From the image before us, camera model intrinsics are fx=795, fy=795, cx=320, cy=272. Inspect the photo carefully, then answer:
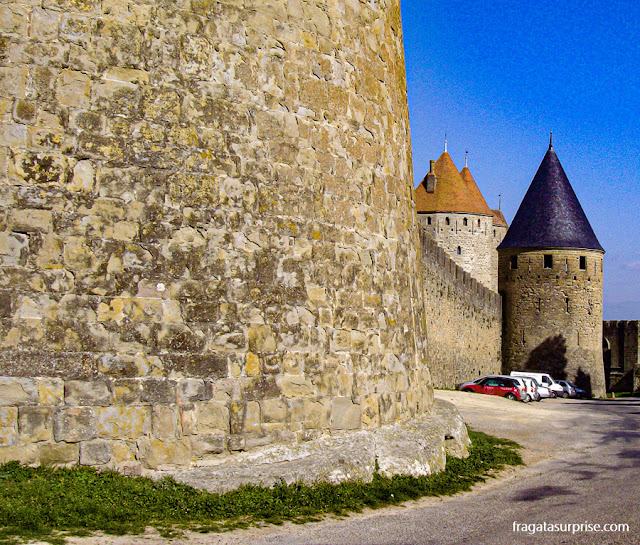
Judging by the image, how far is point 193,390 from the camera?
613cm

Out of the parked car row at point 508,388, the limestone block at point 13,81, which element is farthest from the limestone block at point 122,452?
the parked car row at point 508,388

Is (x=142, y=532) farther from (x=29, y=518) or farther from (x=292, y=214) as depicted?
(x=292, y=214)

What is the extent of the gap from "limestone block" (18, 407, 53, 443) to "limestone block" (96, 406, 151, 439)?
34cm

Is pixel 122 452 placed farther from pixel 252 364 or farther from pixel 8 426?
pixel 252 364

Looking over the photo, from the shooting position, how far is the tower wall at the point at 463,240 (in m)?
53.6

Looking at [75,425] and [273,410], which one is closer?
[75,425]

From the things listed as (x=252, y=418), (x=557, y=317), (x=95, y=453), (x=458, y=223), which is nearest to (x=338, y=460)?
(x=252, y=418)

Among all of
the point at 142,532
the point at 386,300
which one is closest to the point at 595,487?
the point at 386,300

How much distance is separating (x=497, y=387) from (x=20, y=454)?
21650 millimetres

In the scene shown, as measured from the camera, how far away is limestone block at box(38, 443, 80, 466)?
5.60m

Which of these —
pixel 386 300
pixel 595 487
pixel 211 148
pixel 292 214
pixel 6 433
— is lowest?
pixel 595 487

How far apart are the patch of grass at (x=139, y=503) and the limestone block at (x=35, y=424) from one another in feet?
0.69

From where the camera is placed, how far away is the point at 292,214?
6797mm

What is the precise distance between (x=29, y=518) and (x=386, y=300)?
3940 millimetres
